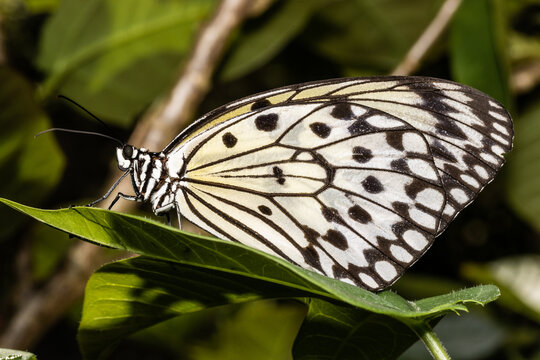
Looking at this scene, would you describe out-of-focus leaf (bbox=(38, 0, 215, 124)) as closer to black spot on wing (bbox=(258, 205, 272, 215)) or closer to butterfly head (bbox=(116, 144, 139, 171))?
butterfly head (bbox=(116, 144, 139, 171))

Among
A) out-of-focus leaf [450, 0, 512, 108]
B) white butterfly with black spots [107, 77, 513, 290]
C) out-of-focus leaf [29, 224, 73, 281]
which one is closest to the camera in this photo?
white butterfly with black spots [107, 77, 513, 290]

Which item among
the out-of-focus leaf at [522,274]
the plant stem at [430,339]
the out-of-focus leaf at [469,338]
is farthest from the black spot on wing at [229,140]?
the out-of-focus leaf at [522,274]

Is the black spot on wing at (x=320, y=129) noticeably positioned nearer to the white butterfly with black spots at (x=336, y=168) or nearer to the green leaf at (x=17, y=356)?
the white butterfly with black spots at (x=336, y=168)

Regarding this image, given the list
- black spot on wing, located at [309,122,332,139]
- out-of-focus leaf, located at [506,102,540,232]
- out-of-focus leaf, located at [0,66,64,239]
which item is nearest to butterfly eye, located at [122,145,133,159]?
out-of-focus leaf, located at [0,66,64,239]

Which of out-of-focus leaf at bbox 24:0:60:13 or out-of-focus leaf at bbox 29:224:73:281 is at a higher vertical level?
out-of-focus leaf at bbox 24:0:60:13

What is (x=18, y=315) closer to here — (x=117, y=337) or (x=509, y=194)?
(x=117, y=337)

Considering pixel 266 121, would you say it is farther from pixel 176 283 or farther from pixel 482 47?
pixel 482 47
